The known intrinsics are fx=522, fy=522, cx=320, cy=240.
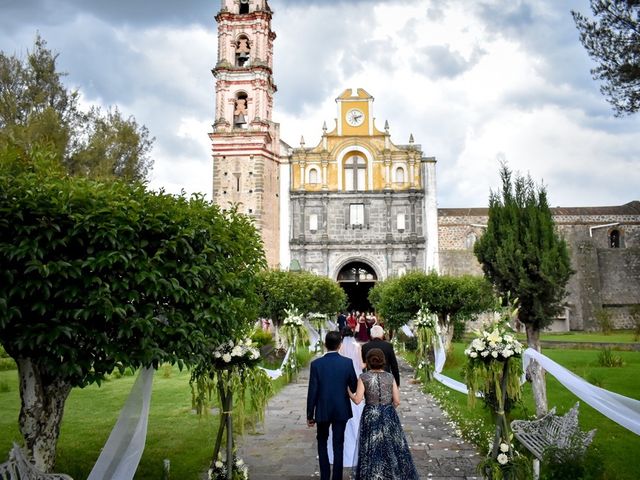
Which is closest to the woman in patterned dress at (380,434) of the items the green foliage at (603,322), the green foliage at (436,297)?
the green foliage at (436,297)

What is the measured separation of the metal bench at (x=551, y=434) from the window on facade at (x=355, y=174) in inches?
1040

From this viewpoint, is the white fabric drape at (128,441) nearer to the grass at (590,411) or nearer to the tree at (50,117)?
the grass at (590,411)

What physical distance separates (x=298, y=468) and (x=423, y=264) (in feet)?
84.4

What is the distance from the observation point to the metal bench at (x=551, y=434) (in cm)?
532

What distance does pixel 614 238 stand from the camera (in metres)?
37.9

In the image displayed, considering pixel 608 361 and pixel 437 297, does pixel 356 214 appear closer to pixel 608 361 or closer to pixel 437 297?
pixel 437 297

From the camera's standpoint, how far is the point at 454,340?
2766 cm

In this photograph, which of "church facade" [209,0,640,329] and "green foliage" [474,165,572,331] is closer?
"green foliage" [474,165,572,331]

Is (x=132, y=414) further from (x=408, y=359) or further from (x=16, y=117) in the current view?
(x=16, y=117)

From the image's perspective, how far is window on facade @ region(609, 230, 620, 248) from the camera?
3772cm

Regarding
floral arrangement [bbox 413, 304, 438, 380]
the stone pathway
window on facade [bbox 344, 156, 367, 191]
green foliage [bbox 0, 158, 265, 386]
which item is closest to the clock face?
window on facade [bbox 344, 156, 367, 191]

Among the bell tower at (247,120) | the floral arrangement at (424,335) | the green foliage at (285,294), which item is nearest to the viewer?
the floral arrangement at (424,335)

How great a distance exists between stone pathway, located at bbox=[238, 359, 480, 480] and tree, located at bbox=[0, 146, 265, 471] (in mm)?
2378

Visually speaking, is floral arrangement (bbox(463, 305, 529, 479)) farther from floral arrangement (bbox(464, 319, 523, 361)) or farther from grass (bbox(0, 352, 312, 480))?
grass (bbox(0, 352, 312, 480))
